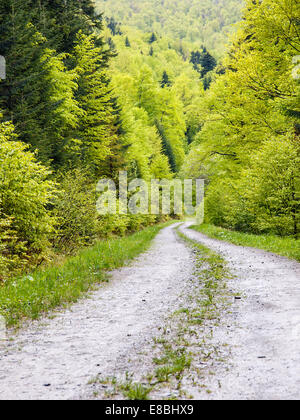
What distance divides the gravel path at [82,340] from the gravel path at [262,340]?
1274 millimetres

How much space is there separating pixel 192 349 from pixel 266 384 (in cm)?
124

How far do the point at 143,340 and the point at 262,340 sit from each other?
5.23 ft

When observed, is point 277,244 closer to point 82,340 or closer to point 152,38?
point 82,340

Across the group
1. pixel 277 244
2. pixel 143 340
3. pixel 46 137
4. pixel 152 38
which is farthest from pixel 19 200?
pixel 152 38

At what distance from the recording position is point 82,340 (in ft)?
15.2

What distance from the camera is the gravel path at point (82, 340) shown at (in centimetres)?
327

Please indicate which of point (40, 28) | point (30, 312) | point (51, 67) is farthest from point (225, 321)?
point (40, 28)

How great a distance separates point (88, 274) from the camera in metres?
9.39

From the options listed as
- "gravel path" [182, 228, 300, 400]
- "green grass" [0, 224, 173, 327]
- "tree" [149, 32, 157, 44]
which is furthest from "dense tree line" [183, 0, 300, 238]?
"tree" [149, 32, 157, 44]

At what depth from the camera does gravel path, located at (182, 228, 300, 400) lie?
2.93m

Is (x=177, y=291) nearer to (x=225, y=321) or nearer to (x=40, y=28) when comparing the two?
(x=225, y=321)

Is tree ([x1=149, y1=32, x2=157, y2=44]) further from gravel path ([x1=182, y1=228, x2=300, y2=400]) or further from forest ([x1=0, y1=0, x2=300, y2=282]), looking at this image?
gravel path ([x1=182, y1=228, x2=300, y2=400])

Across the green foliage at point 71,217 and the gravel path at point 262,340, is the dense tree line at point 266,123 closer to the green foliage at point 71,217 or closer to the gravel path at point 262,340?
the gravel path at point 262,340

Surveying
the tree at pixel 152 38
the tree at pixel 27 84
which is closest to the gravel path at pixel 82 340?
the tree at pixel 27 84
